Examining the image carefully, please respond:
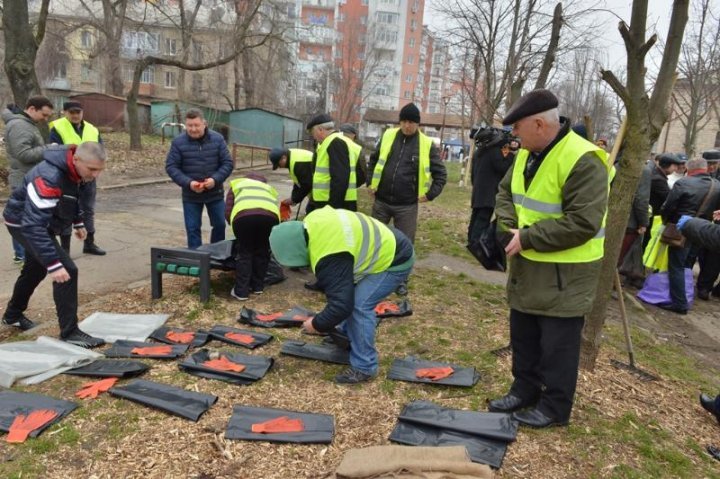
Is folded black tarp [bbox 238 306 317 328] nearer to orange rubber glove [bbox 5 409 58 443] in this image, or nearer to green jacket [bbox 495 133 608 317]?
orange rubber glove [bbox 5 409 58 443]

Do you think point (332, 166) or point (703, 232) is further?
point (332, 166)

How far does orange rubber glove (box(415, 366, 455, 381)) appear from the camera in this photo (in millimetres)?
3584

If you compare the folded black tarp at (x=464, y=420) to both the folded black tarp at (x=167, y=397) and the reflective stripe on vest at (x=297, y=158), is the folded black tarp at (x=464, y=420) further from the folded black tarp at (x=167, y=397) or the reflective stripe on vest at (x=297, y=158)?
the reflective stripe on vest at (x=297, y=158)

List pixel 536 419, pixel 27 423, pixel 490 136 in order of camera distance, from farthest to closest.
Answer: pixel 490 136
pixel 536 419
pixel 27 423

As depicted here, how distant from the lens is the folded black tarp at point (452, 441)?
2.71 m

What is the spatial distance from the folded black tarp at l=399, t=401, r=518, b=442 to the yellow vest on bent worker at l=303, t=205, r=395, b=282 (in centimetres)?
88

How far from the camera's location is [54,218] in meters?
3.84

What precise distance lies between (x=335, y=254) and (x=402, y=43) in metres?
68.7

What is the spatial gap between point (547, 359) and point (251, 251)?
3.05m

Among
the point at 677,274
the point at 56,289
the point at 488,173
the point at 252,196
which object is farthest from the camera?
the point at 677,274

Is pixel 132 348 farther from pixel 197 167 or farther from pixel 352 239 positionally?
pixel 197 167

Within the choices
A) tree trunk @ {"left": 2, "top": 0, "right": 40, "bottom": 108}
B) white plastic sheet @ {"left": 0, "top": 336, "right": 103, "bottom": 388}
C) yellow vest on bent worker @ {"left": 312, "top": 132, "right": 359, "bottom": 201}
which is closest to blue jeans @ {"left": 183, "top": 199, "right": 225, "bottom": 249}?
yellow vest on bent worker @ {"left": 312, "top": 132, "right": 359, "bottom": 201}

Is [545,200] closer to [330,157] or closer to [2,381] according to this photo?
[330,157]

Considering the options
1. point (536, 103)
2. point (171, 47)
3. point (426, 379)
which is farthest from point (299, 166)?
point (171, 47)
